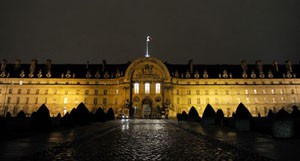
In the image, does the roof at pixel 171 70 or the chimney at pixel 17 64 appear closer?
the roof at pixel 171 70

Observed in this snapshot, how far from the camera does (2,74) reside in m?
73.8

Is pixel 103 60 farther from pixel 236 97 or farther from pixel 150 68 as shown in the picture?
pixel 236 97

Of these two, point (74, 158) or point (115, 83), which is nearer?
point (74, 158)

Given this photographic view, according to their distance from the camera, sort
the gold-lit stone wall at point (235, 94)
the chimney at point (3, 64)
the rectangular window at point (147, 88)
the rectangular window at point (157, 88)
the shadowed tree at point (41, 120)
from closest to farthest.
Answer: the shadowed tree at point (41, 120) → the rectangular window at point (147, 88) → the rectangular window at point (157, 88) → the gold-lit stone wall at point (235, 94) → the chimney at point (3, 64)

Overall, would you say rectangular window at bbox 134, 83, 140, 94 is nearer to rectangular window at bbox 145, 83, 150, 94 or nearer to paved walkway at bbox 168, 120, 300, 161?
rectangular window at bbox 145, 83, 150, 94

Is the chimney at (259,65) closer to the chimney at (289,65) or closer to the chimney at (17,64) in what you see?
the chimney at (289,65)

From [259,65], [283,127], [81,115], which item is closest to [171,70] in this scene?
[259,65]

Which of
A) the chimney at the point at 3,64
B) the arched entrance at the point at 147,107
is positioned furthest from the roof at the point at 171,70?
the arched entrance at the point at 147,107

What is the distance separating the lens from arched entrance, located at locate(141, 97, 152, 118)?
68.3 metres

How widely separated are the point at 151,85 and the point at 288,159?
61.3 metres

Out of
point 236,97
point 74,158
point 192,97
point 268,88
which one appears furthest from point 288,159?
point 268,88

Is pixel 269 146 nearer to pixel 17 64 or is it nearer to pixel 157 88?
pixel 157 88

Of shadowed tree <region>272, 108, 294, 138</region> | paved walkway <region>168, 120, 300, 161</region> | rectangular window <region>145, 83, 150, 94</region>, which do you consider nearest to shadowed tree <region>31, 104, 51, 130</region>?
paved walkway <region>168, 120, 300, 161</region>

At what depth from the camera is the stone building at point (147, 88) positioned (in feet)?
227
